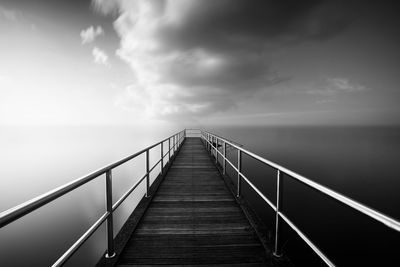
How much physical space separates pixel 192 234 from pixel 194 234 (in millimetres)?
32

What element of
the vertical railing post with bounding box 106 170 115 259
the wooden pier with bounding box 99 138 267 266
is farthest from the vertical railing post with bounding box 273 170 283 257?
the vertical railing post with bounding box 106 170 115 259

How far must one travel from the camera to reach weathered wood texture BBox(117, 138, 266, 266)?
236cm

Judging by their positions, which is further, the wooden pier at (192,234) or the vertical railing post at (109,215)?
the wooden pier at (192,234)

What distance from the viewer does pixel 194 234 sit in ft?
9.48

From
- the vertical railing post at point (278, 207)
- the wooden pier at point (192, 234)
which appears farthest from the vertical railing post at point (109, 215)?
the vertical railing post at point (278, 207)

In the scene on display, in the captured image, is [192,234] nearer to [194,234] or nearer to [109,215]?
[194,234]

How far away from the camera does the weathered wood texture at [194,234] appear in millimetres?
2355

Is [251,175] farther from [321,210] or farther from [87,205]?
[87,205]

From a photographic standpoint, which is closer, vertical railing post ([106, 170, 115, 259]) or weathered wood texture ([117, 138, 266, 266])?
vertical railing post ([106, 170, 115, 259])

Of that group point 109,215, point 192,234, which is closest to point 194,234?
point 192,234

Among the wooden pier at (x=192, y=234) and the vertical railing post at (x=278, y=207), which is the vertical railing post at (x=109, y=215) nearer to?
the wooden pier at (x=192, y=234)

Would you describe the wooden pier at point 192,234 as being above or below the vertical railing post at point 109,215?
below

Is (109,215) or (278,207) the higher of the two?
(278,207)

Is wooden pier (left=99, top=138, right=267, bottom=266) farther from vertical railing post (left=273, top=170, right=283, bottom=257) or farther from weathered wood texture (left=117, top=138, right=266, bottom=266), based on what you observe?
vertical railing post (left=273, top=170, right=283, bottom=257)
